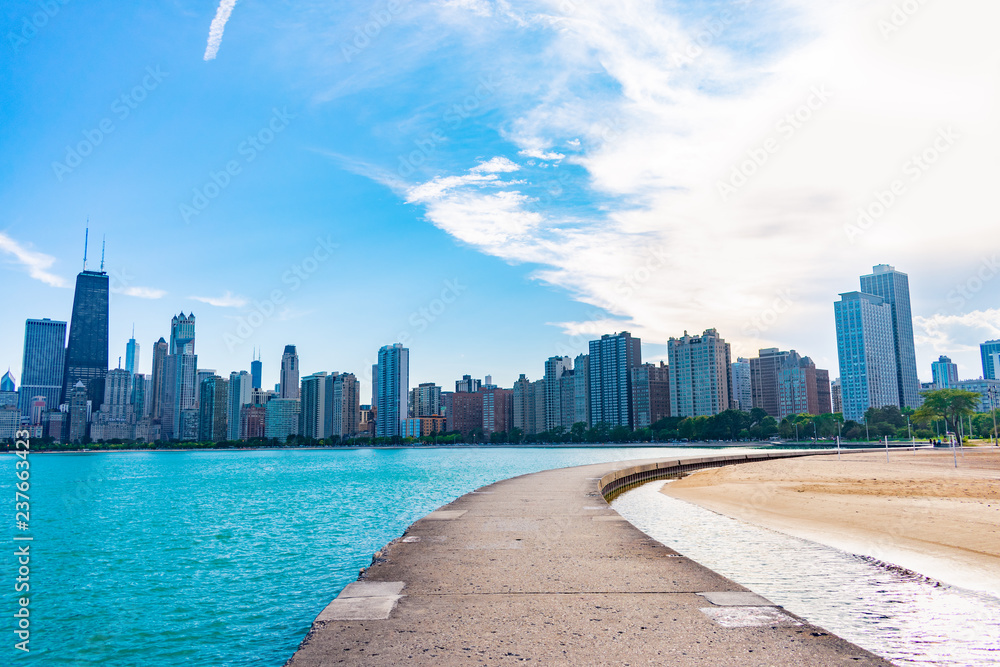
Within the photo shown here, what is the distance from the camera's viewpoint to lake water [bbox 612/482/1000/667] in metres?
8.37

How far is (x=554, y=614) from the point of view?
25.8 feet

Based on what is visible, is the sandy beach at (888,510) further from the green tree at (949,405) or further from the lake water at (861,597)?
the green tree at (949,405)

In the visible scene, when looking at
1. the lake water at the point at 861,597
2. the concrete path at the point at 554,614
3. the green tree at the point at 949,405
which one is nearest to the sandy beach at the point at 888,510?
the lake water at the point at 861,597

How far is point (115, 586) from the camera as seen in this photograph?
18531 mm

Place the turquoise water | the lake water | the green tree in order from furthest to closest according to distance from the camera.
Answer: the green tree
the turquoise water
the lake water

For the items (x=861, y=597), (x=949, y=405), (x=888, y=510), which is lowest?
(x=888, y=510)

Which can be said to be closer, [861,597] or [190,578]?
[861,597]

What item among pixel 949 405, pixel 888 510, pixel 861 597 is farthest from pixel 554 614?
pixel 949 405

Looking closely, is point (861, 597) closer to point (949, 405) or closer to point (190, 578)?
point (190, 578)

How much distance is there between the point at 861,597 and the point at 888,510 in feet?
58.5

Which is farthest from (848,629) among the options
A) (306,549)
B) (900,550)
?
(306,549)

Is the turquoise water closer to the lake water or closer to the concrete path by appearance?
the concrete path

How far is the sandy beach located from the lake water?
1.36 m

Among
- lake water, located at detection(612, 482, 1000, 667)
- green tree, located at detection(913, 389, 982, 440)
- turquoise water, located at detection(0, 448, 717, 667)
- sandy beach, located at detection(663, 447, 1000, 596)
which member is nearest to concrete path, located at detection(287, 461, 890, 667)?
lake water, located at detection(612, 482, 1000, 667)
